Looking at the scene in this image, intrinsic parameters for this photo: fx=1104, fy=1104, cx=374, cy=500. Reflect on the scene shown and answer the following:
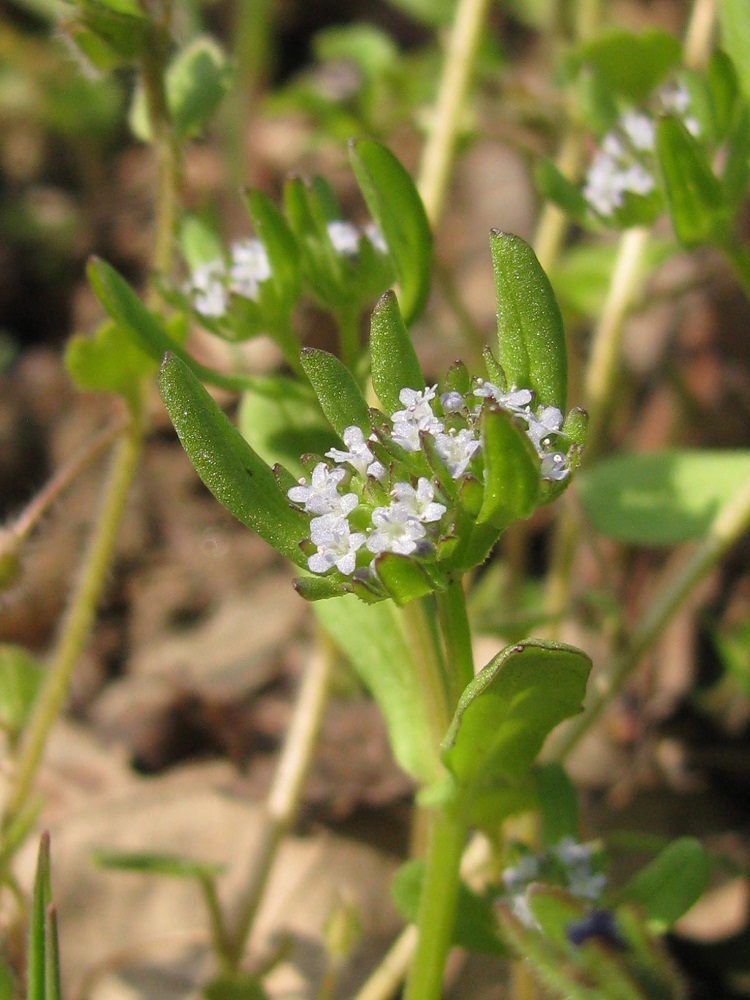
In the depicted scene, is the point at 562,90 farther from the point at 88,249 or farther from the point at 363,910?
the point at 363,910

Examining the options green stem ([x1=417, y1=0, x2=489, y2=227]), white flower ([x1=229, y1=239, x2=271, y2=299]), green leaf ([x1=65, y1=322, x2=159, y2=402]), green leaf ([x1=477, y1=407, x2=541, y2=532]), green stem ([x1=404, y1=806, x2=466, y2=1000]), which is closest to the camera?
green leaf ([x1=477, y1=407, x2=541, y2=532])

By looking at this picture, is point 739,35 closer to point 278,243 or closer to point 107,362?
point 278,243

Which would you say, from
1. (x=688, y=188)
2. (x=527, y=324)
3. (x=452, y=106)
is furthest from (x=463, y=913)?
(x=452, y=106)

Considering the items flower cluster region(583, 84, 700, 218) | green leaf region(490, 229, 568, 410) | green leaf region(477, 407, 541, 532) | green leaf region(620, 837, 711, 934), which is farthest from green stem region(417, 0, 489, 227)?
green leaf region(620, 837, 711, 934)

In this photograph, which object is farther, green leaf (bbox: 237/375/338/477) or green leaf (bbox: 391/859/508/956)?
green leaf (bbox: 237/375/338/477)

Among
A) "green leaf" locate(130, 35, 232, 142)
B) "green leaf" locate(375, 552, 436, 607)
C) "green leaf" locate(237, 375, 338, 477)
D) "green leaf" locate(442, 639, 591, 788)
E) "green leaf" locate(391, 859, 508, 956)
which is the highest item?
"green leaf" locate(130, 35, 232, 142)

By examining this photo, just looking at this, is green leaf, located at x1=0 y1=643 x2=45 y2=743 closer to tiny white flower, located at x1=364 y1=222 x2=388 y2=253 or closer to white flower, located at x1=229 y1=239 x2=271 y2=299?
white flower, located at x1=229 y1=239 x2=271 y2=299

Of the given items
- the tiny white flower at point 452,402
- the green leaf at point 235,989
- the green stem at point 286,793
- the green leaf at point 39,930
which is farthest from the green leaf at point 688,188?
the green leaf at point 235,989
